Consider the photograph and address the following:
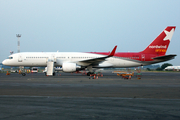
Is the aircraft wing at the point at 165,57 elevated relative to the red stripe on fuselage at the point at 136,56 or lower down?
lower down

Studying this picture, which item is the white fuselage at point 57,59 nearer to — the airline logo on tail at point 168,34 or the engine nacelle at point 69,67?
the engine nacelle at point 69,67

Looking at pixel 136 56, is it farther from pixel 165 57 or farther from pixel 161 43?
pixel 161 43

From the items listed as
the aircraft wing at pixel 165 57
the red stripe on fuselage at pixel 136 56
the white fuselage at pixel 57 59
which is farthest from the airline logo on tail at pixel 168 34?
the white fuselage at pixel 57 59

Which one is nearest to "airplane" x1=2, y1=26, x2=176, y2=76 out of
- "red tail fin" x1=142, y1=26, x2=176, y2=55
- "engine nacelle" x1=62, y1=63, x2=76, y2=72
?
"red tail fin" x1=142, y1=26, x2=176, y2=55

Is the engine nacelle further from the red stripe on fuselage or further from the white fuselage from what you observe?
the red stripe on fuselage

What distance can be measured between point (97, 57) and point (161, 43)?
A: 11.3 metres

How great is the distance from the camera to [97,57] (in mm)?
36719

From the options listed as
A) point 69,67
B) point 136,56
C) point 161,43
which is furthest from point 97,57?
point 161,43

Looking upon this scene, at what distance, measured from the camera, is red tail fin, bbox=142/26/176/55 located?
1463 inches

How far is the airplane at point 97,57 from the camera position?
118 ft

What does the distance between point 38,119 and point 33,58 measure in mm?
30935

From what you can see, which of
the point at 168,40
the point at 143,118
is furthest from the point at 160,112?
the point at 168,40

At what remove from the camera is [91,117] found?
626cm

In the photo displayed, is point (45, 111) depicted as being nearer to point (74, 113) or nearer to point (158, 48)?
point (74, 113)
